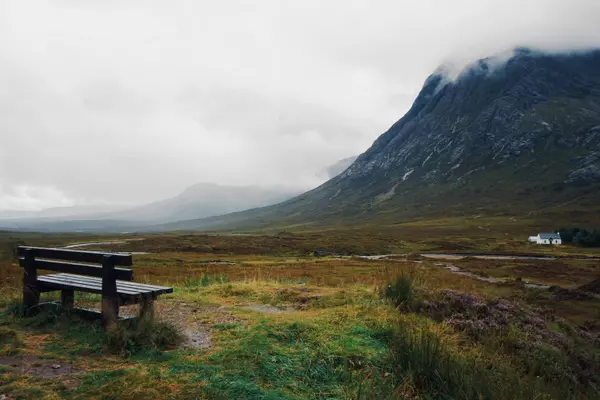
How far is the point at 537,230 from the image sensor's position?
11775cm

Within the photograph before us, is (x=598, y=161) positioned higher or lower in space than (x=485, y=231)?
higher

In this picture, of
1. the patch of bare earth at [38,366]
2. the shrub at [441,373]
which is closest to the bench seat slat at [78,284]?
the patch of bare earth at [38,366]

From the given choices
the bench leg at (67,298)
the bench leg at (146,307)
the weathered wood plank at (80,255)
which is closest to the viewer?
the weathered wood plank at (80,255)

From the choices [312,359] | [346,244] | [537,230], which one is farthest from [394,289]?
[537,230]

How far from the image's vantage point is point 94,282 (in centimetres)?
930

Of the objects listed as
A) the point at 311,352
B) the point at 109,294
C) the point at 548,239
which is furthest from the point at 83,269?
the point at 548,239

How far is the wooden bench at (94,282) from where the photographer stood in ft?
26.4

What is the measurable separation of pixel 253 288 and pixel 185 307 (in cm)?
316

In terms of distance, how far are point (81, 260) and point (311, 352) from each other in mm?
5253

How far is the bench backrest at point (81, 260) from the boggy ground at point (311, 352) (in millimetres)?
1090

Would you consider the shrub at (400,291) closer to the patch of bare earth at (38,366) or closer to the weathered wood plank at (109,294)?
the weathered wood plank at (109,294)

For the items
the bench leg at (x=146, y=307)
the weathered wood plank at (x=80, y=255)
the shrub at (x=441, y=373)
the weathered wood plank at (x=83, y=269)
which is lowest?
the shrub at (x=441, y=373)

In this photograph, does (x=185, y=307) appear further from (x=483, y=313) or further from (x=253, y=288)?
(x=483, y=313)

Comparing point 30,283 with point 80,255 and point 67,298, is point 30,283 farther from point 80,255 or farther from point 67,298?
point 80,255
